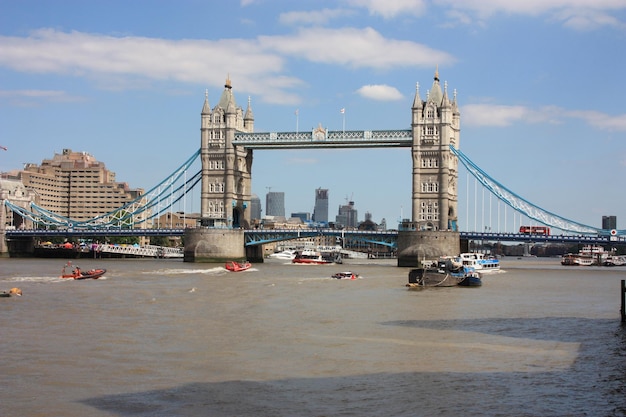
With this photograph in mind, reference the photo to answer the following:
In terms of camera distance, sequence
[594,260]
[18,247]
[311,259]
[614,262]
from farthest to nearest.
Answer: [594,260] < [614,262] < [18,247] < [311,259]

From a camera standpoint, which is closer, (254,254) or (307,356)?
(307,356)

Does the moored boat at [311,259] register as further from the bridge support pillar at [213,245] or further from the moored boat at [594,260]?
the moored boat at [594,260]

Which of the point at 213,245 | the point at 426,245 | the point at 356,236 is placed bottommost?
the point at 213,245

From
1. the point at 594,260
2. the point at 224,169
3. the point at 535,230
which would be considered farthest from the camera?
the point at 594,260

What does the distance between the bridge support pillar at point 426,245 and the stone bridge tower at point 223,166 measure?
2477 centimetres

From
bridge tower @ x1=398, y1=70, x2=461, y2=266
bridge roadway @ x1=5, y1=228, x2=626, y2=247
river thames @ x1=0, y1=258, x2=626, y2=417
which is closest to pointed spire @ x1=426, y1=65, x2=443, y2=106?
bridge tower @ x1=398, y1=70, x2=461, y2=266

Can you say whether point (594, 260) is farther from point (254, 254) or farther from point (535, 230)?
point (254, 254)

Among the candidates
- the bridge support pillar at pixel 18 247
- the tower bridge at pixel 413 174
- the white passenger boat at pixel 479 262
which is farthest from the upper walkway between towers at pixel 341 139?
the bridge support pillar at pixel 18 247

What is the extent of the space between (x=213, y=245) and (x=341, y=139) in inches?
772

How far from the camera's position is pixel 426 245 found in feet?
325

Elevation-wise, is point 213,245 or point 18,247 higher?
point 213,245

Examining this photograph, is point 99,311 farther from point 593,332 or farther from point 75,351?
point 593,332

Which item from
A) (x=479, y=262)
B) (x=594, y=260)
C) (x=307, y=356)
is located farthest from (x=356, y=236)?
(x=307, y=356)

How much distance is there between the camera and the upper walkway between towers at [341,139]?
352ft
